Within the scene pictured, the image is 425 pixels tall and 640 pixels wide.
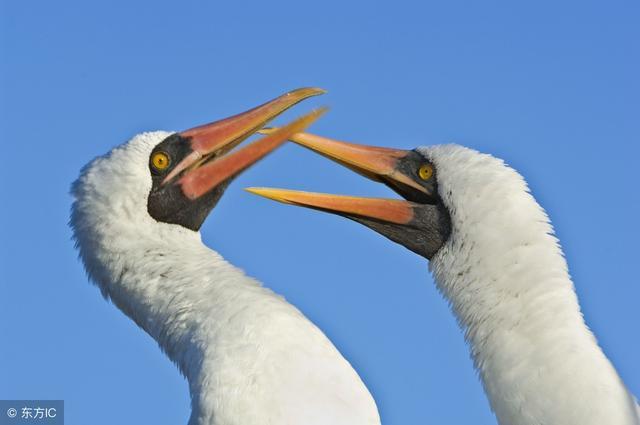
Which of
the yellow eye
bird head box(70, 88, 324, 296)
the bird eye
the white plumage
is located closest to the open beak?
the bird eye

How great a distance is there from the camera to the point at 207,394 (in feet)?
27.0

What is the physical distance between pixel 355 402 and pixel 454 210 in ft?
8.04

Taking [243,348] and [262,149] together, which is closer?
[243,348]

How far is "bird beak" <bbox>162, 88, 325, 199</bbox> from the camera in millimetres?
9969

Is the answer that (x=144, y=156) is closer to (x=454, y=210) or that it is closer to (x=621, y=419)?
(x=454, y=210)

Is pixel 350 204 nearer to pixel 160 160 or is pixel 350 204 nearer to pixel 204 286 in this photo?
pixel 160 160

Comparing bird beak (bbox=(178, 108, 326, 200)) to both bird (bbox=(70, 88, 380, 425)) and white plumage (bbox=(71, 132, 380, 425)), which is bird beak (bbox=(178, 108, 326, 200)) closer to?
bird (bbox=(70, 88, 380, 425))

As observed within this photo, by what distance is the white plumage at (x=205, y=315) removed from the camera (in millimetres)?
8180

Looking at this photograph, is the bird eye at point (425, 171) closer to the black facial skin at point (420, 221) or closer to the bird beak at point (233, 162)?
the black facial skin at point (420, 221)

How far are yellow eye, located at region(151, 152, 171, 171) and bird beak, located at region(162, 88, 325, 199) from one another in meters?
0.08

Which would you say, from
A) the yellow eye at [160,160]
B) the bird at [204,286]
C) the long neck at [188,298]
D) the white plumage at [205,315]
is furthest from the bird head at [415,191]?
the long neck at [188,298]

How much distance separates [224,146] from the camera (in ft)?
33.9

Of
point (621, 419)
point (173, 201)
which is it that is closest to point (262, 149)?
point (173, 201)

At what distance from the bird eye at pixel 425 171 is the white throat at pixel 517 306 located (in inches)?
12.4
